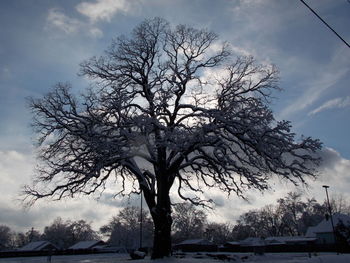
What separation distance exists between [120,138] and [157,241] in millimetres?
7561

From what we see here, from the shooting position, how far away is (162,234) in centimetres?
2431

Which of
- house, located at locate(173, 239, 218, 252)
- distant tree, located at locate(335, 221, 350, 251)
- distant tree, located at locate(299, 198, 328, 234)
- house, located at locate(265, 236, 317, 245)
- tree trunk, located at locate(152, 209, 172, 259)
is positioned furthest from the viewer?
distant tree, located at locate(299, 198, 328, 234)

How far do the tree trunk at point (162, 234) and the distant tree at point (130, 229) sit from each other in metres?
84.7

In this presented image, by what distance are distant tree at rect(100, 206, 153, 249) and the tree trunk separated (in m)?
84.7

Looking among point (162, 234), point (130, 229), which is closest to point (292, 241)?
point (130, 229)

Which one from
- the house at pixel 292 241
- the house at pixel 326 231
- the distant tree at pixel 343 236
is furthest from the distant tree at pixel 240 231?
the distant tree at pixel 343 236

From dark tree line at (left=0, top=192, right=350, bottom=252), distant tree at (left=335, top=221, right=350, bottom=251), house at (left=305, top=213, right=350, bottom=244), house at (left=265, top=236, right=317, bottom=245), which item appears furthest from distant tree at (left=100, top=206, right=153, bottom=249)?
distant tree at (left=335, top=221, right=350, bottom=251)

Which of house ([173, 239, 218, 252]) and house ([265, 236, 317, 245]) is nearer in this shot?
house ([265, 236, 317, 245])

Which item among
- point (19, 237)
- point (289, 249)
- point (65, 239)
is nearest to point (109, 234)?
point (65, 239)

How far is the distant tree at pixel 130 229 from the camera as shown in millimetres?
105562

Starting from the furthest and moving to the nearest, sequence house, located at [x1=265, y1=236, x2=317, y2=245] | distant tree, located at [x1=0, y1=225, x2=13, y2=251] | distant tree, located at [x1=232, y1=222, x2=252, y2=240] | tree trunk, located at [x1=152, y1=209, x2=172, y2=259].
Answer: distant tree, located at [x1=0, y1=225, x2=13, y2=251] < distant tree, located at [x1=232, y1=222, x2=252, y2=240] < house, located at [x1=265, y1=236, x2=317, y2=245] < tree trunk, located at [x1=152, y1=209, x2=172, y2=259]

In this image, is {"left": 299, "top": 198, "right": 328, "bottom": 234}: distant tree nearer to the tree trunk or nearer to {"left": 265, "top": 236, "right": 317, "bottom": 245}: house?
{"left": 265, "top": 236, "right": 317, "bottom": 245}: house

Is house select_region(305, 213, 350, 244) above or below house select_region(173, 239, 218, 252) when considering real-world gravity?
above

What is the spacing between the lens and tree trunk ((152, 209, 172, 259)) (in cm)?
2402
